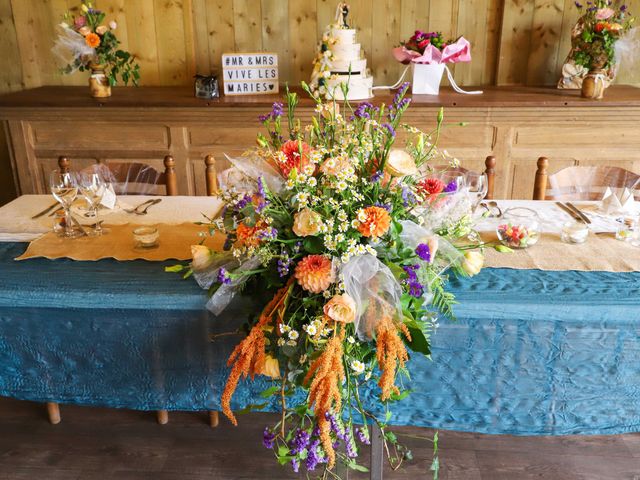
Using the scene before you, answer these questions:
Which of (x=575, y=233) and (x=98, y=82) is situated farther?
(x=98, y=82)

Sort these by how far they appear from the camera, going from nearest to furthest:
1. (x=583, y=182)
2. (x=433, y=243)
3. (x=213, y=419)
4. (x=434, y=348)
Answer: (x=433, y=243), (x=434, y=348), (x=213, y=419), (x=583, y=182)

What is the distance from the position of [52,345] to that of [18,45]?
2585 mm

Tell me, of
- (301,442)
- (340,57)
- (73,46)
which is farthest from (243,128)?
(301,442)

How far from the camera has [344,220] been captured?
1.11 meters

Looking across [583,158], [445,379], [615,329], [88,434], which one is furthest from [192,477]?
[583,158]

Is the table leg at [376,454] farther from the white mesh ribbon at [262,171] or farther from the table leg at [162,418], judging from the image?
the table leg at [162,418]

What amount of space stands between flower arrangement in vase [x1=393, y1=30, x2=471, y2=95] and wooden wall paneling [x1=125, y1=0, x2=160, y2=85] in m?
1.32

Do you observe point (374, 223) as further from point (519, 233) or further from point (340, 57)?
point (340, 57)

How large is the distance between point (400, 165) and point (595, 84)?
84.4 inches

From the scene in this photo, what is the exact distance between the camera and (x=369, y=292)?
1.12 metres

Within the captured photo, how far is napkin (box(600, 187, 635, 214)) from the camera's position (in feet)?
5.85

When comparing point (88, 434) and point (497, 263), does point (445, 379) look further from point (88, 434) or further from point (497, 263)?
point (88, 434)

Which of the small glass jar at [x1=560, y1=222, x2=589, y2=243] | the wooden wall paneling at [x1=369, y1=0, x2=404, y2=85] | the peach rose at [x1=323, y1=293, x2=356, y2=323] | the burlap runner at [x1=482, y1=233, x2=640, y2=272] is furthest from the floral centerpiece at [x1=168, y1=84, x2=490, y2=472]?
the wooden wall paneling at [x1=369, y1=0, x2=404, y2=85]

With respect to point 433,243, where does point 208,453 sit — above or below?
below
